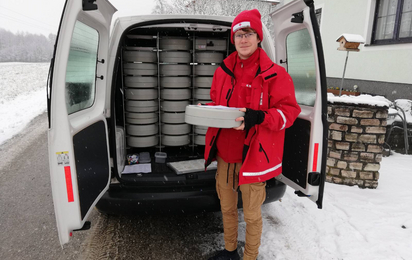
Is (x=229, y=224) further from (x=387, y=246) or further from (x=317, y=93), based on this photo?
(x=387, y=246)

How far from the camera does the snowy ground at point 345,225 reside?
2553mm

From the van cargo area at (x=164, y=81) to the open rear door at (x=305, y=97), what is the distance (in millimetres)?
1097

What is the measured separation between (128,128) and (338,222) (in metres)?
2.73

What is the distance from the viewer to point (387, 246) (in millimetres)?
2650

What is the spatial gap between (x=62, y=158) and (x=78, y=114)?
44cm

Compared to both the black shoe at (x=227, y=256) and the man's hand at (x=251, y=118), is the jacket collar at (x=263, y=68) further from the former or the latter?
the black shoe at (x=227, y=256)

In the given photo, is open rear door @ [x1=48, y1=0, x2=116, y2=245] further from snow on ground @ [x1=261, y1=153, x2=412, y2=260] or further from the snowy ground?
snow on ground @ [x1=261, y1=153, x2=412, y2=260]

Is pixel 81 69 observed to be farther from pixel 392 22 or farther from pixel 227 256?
pixel 392 22

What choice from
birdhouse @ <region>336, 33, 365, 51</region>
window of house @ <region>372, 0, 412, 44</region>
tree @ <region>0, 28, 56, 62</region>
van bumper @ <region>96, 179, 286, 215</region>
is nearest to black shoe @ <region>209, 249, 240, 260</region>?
van bumper @ <region>96, 179, 286, 215</region>

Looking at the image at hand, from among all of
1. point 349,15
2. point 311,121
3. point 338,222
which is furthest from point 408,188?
point 349,15

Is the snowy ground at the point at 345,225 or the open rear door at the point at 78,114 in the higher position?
the open rear door at the point at 78,114

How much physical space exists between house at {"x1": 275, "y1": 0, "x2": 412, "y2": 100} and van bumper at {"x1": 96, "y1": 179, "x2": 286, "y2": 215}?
6104mm

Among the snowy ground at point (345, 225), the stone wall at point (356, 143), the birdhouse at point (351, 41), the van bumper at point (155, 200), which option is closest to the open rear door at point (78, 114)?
the van bumper at point (155, 200)

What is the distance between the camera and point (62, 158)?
5.74ft
